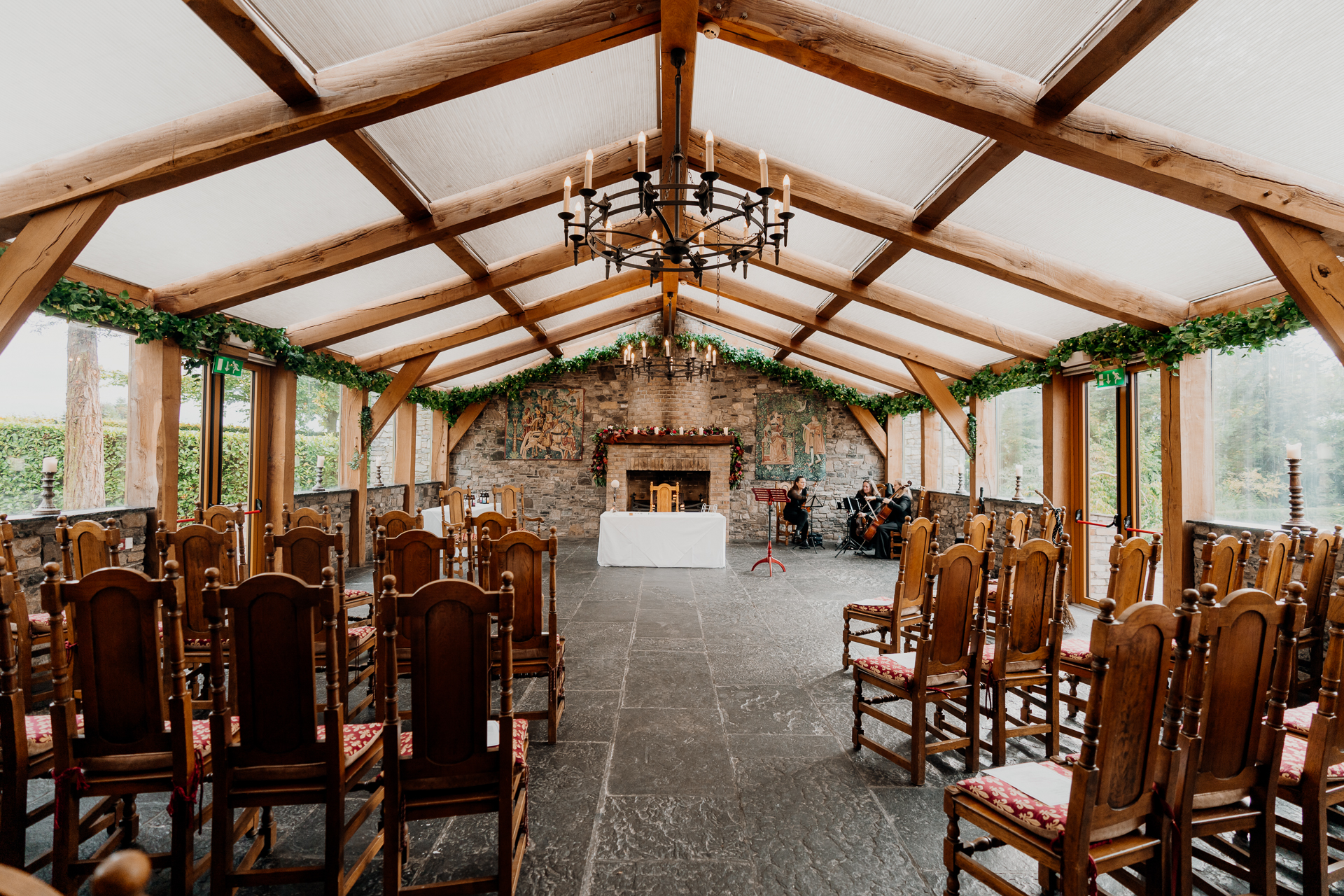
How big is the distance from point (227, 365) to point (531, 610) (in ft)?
12.9

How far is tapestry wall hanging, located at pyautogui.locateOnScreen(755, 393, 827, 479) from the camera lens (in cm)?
1019

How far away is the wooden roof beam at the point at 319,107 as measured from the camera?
8.95 ft

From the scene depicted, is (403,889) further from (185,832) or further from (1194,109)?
(1194,109)

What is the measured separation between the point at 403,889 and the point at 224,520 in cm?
278

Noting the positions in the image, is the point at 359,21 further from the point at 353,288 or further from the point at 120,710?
the point at 353,288

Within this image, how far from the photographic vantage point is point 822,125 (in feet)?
12.0

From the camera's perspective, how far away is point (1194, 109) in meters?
2.62

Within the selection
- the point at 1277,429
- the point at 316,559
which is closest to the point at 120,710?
the point at 316,559

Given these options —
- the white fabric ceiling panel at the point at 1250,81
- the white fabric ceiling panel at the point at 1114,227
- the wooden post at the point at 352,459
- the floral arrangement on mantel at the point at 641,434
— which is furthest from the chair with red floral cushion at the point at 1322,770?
the floral arrangement on mantel at the point at 641,434

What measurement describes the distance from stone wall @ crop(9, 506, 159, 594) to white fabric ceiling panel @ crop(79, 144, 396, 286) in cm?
157

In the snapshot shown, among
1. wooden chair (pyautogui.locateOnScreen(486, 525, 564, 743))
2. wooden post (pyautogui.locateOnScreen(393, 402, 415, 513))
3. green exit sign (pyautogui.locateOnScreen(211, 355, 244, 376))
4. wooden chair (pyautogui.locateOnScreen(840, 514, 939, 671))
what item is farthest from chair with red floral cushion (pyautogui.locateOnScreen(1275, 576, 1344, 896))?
wooden post (pyautogui.locateOnScreen(393, 402, 415, 513))

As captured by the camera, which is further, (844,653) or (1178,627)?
(844,653)

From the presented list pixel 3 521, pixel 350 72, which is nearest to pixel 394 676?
pixel 3 521

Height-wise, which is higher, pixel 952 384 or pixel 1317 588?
→ pixel 952 384
